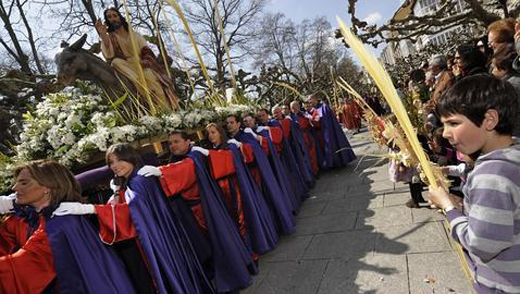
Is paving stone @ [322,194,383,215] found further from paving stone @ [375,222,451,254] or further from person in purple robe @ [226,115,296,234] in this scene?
paving stone @ [375,222,451,254]

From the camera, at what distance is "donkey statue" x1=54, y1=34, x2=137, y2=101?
4.48 meters

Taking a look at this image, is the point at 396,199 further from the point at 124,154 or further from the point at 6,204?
the point at 6,204

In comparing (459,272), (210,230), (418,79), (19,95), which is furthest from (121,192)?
(19,95)

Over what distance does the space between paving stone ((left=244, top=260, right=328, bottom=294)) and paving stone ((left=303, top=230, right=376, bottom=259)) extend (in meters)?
0.20

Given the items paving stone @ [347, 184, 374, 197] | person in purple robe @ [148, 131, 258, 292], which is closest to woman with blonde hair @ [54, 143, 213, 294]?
person in purple robe @ [148, 131, 258, 292]

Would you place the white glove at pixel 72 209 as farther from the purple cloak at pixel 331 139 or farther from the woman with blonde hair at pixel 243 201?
the purple cloak at pixel 331 139

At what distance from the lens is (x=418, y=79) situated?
5617mm

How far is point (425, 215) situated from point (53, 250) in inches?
157

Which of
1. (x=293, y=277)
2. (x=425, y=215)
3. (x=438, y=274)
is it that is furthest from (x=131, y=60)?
(x=438, y=274)

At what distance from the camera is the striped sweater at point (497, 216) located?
1.24 meters

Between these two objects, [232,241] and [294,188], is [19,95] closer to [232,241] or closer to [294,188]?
[294,188]

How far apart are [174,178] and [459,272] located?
270 cm

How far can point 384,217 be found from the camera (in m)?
4.43

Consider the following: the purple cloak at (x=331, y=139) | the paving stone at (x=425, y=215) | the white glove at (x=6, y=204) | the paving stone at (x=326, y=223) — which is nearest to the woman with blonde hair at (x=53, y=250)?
the white glove at (x=6, y=204)
